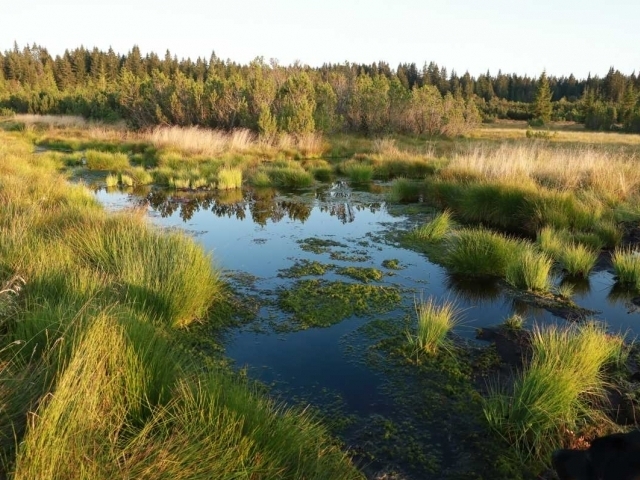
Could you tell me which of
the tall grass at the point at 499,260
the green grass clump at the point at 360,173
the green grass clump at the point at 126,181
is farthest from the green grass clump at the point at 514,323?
the green grass clump at the point at 126,181

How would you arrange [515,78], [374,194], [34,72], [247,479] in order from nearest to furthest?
[247,479] → [374,194] → [34,72] → [515,78]

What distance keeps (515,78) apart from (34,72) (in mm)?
85350

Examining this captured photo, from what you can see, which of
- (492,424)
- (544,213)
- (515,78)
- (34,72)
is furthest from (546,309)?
(515,78)

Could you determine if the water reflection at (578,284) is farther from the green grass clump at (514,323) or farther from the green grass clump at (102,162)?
the green grass clump at (102,162)

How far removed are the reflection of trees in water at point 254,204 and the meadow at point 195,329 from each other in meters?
1.98

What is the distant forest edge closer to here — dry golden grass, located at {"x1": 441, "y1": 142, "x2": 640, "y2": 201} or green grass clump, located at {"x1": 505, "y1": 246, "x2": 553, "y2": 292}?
dry golden grass, located at {"x1": 441, "y1": 142, "x2": 640, "y2": 201}

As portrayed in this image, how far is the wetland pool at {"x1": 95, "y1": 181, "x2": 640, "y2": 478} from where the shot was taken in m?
3.27

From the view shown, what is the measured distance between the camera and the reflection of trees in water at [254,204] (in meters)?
10.2

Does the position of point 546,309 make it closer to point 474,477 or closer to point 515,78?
point 474,477

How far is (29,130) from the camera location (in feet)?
87.1

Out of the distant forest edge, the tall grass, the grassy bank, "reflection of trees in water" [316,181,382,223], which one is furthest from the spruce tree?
the grassy bank

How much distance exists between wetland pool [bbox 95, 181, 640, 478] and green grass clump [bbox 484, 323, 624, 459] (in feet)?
1.30

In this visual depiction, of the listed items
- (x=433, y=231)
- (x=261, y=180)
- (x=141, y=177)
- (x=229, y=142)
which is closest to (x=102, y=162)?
(x=141, y=177)

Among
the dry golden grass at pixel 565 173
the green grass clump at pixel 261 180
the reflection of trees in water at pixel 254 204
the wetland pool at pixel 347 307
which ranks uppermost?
the dry golden grass at pixel 565 173
